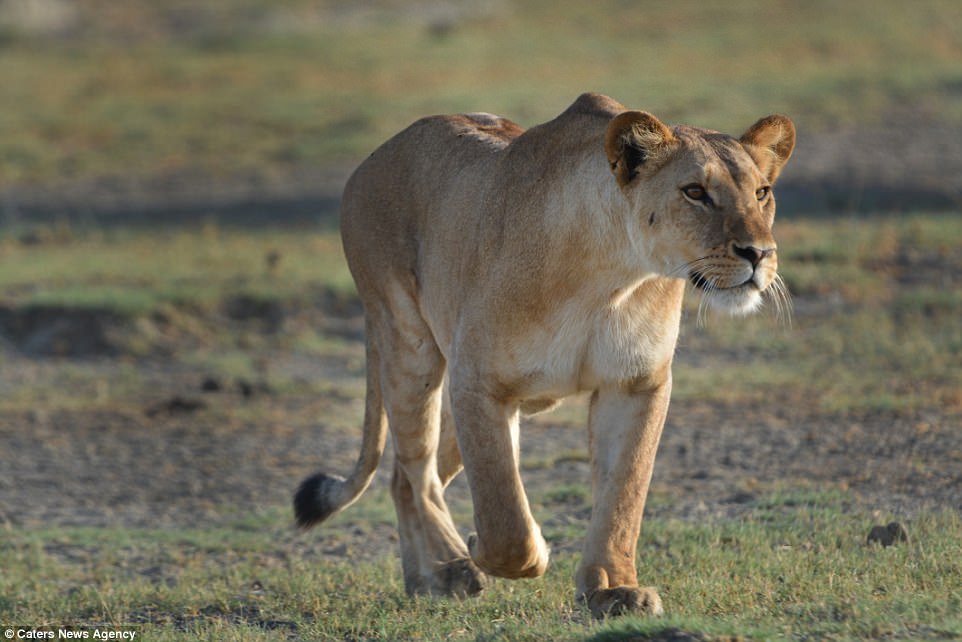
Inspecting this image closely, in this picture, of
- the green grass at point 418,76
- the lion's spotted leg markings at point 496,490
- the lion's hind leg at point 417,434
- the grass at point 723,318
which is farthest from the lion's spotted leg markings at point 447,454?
the green grass at point 418,76

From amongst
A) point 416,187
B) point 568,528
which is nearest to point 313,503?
point 568,528

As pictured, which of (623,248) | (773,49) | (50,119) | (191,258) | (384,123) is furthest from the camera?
(773,49)

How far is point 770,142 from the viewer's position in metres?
4.74

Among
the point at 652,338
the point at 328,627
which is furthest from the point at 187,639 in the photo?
the point at 652,338

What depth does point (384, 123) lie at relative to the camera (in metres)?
18.8

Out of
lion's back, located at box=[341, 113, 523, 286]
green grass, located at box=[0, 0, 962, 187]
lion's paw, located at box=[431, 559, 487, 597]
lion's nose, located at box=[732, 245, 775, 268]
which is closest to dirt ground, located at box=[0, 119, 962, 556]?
lion's paw, located at box=[431, 559, 487, 597]

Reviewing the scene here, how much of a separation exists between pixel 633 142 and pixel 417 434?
5.08ft

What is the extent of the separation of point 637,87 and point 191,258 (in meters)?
8.76

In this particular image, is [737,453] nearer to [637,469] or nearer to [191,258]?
[637,469]

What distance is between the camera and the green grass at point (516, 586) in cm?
444

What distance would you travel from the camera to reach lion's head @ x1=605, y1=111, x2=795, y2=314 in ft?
14.1

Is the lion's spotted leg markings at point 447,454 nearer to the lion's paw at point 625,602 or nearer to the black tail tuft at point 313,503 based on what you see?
the black tail tuft at point 313,503

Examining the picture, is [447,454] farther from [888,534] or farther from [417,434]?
[888,534]

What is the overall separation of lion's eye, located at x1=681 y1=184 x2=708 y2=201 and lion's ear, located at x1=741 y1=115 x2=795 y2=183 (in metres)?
0.31
